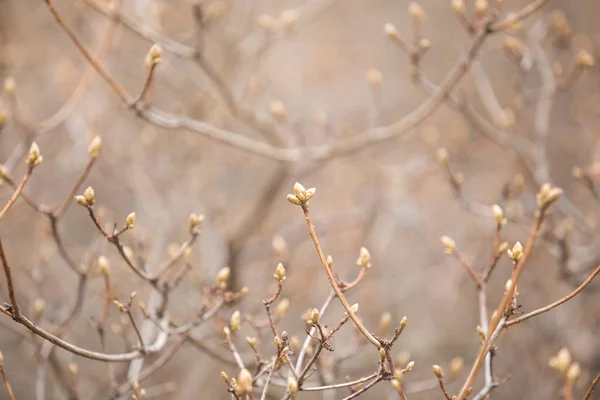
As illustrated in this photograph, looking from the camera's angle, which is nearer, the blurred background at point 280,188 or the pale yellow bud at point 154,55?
the pale yellow bud at point 154,55

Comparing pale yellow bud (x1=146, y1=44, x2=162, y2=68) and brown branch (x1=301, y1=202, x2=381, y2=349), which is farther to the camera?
pale yellow bud (x1=146, y1=44, x2=162, y2=68)

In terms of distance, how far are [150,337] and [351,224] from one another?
184 cm

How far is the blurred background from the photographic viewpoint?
2.75 m

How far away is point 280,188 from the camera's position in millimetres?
3131

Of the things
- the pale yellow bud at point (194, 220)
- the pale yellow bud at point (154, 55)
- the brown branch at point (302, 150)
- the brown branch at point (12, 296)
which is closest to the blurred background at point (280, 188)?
the brown branch at point (302, 150)

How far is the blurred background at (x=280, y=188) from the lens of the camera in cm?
275

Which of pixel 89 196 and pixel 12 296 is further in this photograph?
pixel 89 196

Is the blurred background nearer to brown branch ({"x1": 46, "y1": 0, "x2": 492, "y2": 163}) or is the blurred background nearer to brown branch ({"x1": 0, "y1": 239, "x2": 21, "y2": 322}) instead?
brown branch ({"x1": 46, "y1": 0, "x2": 492, "y2": 163})

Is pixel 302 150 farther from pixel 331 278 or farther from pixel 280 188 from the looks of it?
pixel 331 278

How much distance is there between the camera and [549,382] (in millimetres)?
3383

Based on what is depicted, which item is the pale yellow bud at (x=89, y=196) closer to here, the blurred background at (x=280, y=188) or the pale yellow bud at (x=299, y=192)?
the pale yellow bud at (x=299, y=192)

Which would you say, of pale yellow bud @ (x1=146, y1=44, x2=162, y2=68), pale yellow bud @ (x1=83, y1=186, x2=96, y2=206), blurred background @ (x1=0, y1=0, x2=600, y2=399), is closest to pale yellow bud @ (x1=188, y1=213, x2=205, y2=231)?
pale yellow bud @ (x1=83, y1=186, x2=96, y2=206)

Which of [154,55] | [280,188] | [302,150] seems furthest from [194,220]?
[280,188]

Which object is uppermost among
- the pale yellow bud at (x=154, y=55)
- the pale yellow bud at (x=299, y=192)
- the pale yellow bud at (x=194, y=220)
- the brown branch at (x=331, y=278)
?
the pale yellow bud at (x=154, y=55)
